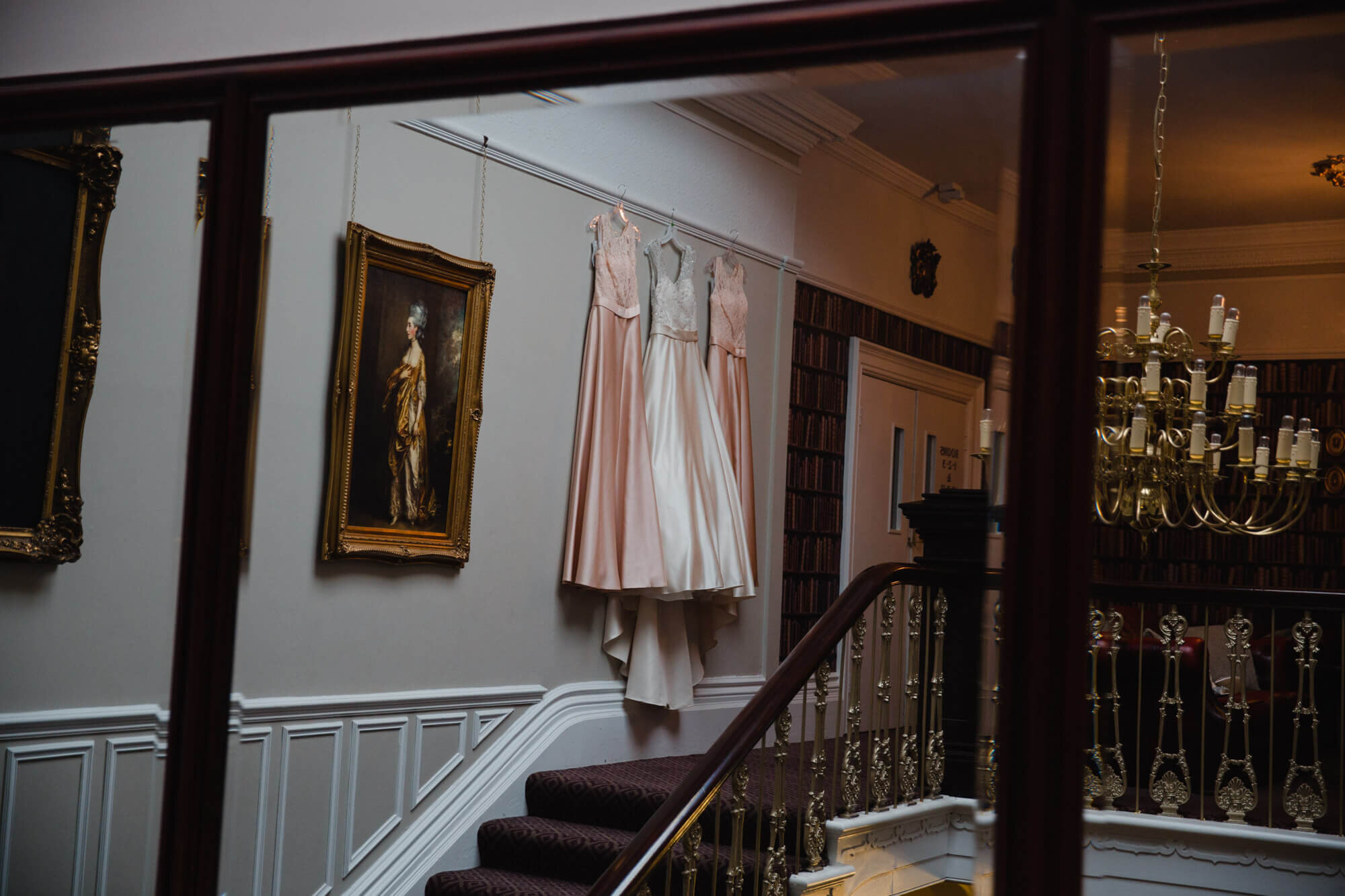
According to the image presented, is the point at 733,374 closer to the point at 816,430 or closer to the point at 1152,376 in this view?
the point at 816,430

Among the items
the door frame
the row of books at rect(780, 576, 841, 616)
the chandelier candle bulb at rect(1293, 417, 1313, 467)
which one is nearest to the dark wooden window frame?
the chandelier candle bulb at rect(1293, 417, 1313, 467)

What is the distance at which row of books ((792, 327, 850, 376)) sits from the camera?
5445 millimetres

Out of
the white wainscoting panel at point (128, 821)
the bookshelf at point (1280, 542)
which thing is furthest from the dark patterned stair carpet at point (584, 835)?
the bookshelf at point (1280, 542)

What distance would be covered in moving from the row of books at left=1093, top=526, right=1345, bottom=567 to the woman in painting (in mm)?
4164

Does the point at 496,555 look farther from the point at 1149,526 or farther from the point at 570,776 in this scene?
the point at 1149,526

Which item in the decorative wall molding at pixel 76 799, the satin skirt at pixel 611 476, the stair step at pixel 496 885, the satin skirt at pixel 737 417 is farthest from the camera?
the satin skirt at pixel 737 417

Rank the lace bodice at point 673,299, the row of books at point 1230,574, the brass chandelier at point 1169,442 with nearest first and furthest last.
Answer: the brass chandelier at point 1169,442, the lace bodice at point 673,299, the row of books at point 1230,574

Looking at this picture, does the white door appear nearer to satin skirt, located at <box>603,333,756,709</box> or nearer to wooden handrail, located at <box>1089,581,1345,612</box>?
satin skirt, located at <box>603,333,756,709</box>

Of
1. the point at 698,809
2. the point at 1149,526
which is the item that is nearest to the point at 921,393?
the point at 1149,526

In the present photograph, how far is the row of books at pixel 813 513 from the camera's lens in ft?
17.5

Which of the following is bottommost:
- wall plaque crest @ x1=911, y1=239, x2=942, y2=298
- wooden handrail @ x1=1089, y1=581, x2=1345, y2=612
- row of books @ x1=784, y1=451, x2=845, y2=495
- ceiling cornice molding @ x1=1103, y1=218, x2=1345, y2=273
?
wooden handrail @ x1=1089, y1=581, x2=1345, y2=612

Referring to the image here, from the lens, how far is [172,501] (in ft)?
5.71

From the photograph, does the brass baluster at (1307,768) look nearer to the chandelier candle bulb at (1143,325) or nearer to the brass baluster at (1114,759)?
the brass baluster at (1114,759)

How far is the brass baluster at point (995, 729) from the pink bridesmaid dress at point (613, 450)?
3121 mm
